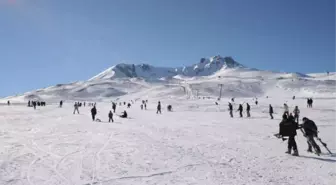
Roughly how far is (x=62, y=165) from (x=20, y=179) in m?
1.96

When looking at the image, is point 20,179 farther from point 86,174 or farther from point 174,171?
point 174,171

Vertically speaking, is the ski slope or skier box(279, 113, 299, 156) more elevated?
skier box(279, 113, 299, 156)

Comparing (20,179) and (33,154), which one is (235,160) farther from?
(33,154)

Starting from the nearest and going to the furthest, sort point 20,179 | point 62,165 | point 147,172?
point 20,179, point 147,172, point 62,165

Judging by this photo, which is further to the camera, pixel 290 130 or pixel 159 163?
pixel 290 130

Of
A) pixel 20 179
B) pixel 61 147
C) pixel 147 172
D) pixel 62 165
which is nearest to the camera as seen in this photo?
pixel 20 179

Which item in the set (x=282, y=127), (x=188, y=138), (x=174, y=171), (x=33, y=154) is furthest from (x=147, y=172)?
(x=188, y=138)

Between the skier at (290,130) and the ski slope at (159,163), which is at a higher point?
the skier at (290,130)

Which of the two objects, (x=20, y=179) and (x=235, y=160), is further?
(x=235, y=160)

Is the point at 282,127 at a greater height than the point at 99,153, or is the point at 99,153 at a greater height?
the point at 282,127

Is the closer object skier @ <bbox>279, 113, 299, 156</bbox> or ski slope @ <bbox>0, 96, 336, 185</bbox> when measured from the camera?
ski slope @ <bbox>0, 96, 336, 185</bbox>

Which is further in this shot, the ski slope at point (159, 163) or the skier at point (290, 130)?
the skier at point (290, 130)

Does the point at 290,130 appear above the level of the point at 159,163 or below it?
above

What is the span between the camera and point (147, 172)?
409 inches
